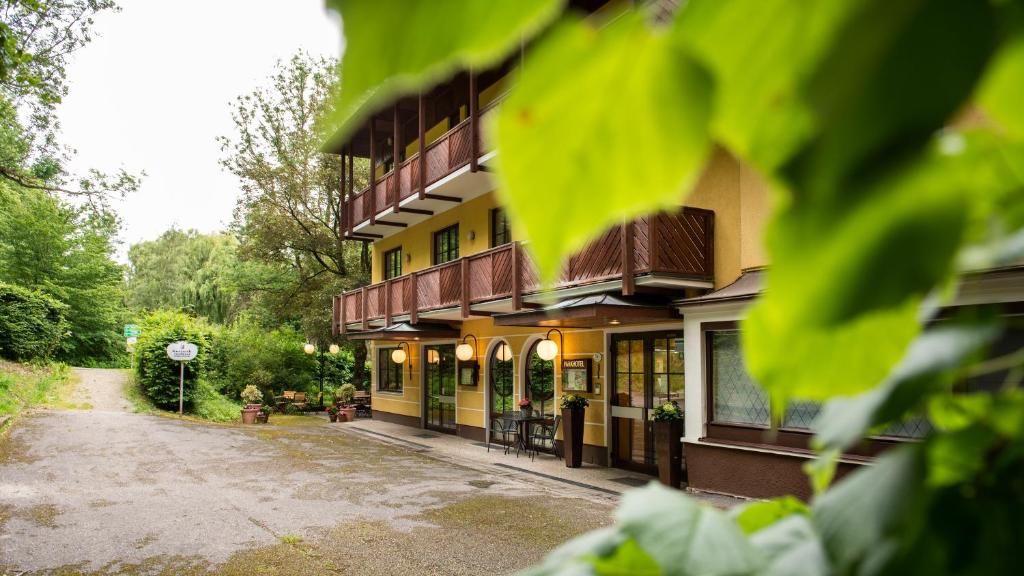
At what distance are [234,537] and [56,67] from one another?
909 centimetres

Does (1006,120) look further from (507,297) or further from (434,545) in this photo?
(507,297)

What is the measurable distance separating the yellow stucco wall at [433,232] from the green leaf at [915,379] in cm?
1386

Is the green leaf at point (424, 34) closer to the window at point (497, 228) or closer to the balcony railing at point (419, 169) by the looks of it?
the balcony railing at point (419, 169)

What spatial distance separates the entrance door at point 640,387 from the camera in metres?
10.7

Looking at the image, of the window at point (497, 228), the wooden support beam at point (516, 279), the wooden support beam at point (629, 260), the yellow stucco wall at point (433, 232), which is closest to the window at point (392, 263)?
the yellow stucco wall at point (433, 232)

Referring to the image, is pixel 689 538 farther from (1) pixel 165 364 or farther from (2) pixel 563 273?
(1) pixel 165 364

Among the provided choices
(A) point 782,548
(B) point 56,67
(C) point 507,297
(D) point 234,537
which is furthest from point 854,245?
(B) point 56,67

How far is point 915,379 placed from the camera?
0.36 meters

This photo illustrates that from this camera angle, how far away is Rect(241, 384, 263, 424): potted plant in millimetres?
20984

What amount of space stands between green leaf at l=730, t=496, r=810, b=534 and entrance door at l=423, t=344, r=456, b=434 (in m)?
17.0

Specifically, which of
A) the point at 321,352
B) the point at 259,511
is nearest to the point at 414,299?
the point at 259,511

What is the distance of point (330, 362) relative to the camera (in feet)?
95.0

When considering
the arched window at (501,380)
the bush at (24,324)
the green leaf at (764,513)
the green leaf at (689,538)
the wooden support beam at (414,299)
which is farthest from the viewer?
the bush at (24,324)

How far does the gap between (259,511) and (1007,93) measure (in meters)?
9.92
